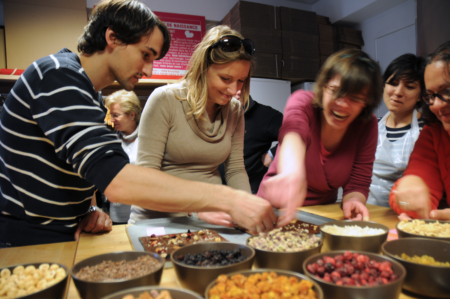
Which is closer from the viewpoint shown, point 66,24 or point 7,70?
point 7,70

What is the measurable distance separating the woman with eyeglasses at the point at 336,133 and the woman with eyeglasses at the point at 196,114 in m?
0.30

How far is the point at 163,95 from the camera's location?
136 cm

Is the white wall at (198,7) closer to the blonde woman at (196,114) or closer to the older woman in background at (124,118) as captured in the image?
the older woman in background at (124,118)

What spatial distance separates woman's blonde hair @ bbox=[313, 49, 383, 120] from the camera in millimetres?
1279

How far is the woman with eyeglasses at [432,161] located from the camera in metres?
1.16

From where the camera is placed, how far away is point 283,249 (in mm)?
780

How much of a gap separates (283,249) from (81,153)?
616 millimetres

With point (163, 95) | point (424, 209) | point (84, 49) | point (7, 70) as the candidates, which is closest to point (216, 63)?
point (163, 95)

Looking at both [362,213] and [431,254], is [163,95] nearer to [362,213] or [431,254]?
[362,213]

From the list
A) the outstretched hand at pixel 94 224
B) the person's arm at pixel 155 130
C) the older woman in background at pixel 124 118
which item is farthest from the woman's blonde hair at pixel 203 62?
the older woman in background at pixel 124 118

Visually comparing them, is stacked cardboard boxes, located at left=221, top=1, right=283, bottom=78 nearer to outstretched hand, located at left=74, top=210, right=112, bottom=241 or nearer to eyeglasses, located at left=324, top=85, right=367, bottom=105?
eyeglasses, located at left=324, top=85, right=367, bottom=105

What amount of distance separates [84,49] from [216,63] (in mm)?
549

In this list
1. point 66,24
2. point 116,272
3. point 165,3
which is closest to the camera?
point 116,272

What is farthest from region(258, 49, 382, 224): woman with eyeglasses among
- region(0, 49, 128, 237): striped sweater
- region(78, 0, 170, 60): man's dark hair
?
region(78, 0, 170, 60): man's dark hair
